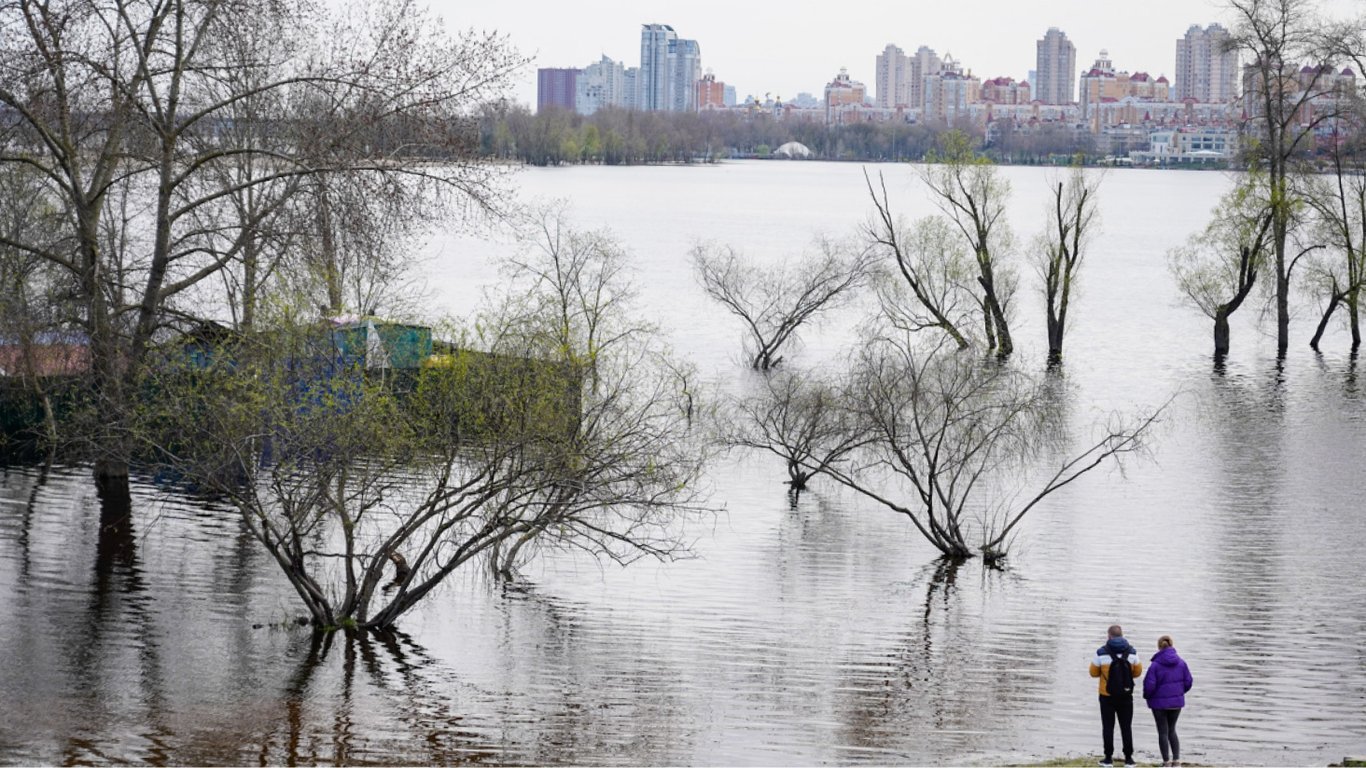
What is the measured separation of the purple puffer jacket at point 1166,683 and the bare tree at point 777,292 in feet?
120

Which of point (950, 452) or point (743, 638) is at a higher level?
point (950, 452)

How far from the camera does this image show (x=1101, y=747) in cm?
1764

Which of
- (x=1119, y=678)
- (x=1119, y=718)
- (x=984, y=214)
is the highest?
(x=984, y=214)

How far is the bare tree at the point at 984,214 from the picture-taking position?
181 ft

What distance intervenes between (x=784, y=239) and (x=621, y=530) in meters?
78.5

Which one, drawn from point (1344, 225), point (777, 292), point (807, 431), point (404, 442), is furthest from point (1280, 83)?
point (404, 442)

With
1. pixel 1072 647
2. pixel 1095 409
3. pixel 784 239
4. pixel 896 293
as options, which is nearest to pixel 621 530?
pixel 1072 647

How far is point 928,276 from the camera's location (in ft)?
181

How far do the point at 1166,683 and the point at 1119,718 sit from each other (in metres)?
0.56

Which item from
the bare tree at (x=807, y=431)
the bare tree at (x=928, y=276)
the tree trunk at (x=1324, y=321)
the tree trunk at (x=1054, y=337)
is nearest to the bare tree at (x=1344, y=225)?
the tree trunk at (x=1324, y=321)

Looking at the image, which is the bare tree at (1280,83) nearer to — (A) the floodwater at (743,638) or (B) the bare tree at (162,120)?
(A) the floodwater at (743,638)

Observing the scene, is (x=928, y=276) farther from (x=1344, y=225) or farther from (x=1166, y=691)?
(x=1166, y=691)

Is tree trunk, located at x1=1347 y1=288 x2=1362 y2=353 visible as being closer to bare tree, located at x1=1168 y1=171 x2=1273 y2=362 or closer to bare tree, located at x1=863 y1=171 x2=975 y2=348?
bare tree, located at x1=1168 y1=171 x2=1273 y2=362

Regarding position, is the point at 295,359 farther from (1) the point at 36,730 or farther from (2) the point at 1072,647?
(2) the point at 1072,647
